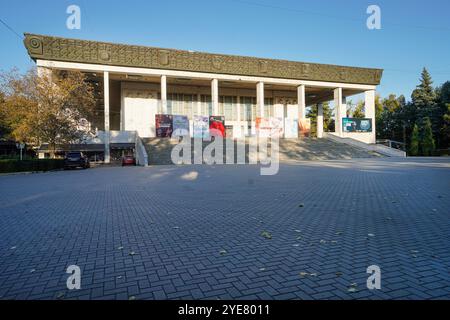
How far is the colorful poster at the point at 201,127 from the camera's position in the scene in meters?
39.2

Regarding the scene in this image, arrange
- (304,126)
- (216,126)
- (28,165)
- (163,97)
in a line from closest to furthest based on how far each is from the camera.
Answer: (28,165)
(216,126)
(163,97)
(304,126)

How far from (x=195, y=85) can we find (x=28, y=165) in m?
31.3

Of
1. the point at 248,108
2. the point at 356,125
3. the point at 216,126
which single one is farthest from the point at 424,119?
the point at 216,126

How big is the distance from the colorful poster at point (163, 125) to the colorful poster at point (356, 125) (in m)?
29.1

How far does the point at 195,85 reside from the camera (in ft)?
161

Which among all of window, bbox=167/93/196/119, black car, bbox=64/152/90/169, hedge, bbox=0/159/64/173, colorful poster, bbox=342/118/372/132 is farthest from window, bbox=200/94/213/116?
hedge, bbox=0/159/64/173

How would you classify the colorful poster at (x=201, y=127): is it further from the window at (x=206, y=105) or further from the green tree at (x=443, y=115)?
the green tree at (x=443, y=115)

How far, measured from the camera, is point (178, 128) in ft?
129

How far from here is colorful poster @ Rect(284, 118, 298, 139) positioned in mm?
49656

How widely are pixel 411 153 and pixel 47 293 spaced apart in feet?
182

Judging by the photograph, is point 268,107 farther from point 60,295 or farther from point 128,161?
point 60,295

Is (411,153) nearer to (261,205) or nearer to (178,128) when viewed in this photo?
(178,128)

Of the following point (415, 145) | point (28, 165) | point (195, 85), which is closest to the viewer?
point (28, 165)

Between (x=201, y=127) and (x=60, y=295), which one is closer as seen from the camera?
(x=60, y=295)
